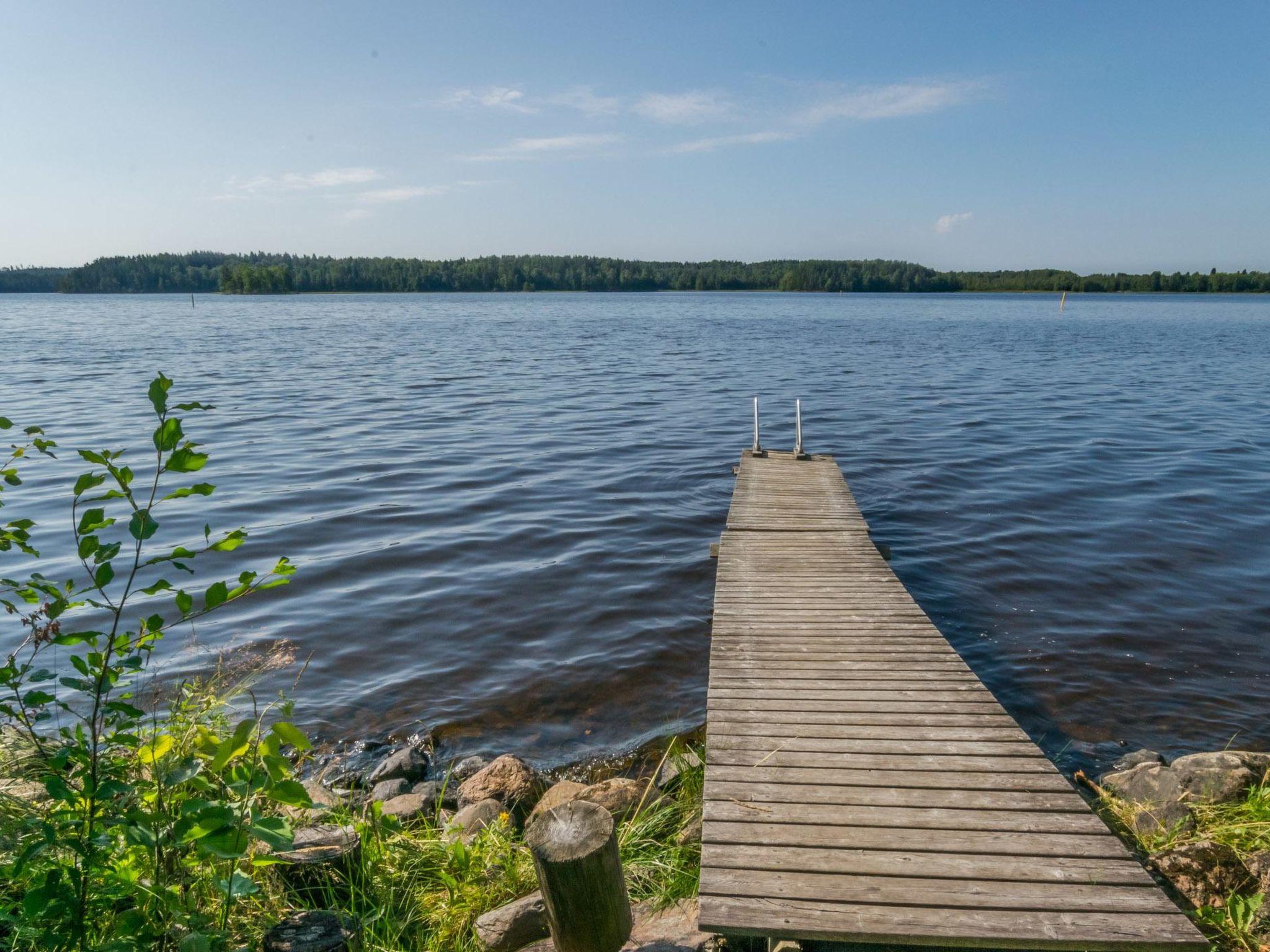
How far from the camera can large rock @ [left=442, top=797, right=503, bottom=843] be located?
4.61 meters

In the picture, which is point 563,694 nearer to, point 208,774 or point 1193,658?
point 208,774

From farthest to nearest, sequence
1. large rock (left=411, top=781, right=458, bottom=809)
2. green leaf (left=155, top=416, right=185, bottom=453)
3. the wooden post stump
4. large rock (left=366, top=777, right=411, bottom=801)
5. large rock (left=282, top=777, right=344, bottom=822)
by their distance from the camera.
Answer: large rock (left=366, top=777, right=411, bottom=801) → large rock (left=411, top=781, right=458, bottom=809) → large rock (left=282, top=777, right=344, bottom=822) → the wooden post stump → green leaf (left=155, top=416, right=185, bottom=453)

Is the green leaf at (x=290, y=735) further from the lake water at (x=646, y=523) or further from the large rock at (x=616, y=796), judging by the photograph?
the lake water at (x=646, y=523)

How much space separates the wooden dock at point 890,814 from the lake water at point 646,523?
1.56 metres

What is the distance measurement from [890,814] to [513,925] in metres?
1.80

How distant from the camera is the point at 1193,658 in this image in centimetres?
735

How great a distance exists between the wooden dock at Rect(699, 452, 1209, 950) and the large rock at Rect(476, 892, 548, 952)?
796 millimetres

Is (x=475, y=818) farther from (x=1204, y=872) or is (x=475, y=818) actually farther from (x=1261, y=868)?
(x=1261, y=868)

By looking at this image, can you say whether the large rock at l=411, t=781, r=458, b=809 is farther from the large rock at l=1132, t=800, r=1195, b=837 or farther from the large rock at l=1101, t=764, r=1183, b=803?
the large rock at l=1101, t=764, r=1183, b=803

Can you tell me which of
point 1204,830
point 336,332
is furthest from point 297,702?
point 336,332

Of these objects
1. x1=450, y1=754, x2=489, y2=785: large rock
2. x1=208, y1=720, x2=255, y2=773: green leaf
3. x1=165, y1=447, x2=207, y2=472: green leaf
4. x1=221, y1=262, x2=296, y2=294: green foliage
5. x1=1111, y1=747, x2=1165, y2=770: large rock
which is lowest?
x1=450, y1=754, x2=489, y2=785: large rock

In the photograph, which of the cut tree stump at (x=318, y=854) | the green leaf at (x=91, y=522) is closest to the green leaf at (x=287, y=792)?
the green leaf at (x=91, y=522)

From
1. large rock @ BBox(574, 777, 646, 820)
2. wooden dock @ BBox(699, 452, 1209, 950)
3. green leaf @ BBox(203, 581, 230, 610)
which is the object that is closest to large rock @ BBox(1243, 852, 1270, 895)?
wooden dock @ BBox(699, 452, 1209, 950)

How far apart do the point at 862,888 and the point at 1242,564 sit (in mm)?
8971
